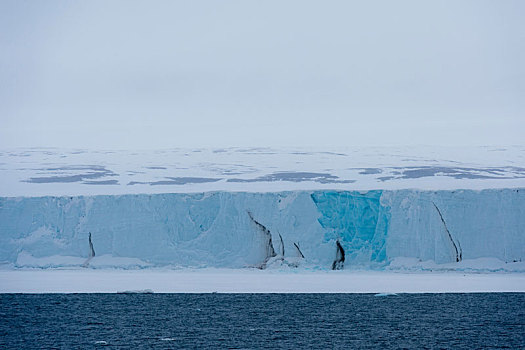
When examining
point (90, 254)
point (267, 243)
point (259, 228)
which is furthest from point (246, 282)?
point (90, 254)

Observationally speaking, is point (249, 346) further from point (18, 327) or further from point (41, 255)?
point (41, 255)

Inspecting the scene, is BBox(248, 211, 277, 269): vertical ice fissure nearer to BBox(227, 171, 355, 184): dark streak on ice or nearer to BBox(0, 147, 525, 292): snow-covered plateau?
BBox(0, 147, 525, 292): snow-covered plateau

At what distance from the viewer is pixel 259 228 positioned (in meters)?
6.39

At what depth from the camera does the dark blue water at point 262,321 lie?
3314 millimetres

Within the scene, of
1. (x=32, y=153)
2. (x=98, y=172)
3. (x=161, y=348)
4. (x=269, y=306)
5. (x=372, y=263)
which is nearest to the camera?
(x=161, y=348)

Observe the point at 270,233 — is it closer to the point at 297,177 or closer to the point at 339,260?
the point at 339,260

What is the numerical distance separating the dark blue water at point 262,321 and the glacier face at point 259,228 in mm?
1374

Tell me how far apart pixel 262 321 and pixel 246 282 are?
1.79 m

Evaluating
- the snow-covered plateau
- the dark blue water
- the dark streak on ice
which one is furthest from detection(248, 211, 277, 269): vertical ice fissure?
the dark blue water

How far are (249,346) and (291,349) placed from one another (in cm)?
18

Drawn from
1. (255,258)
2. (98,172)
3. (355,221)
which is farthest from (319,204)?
(98,172)

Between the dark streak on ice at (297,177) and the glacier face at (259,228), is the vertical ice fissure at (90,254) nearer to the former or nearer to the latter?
the glacier face at (259,228)

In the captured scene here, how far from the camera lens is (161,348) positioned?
3164mm

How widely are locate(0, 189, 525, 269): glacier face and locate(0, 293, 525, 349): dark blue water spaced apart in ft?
4.51
